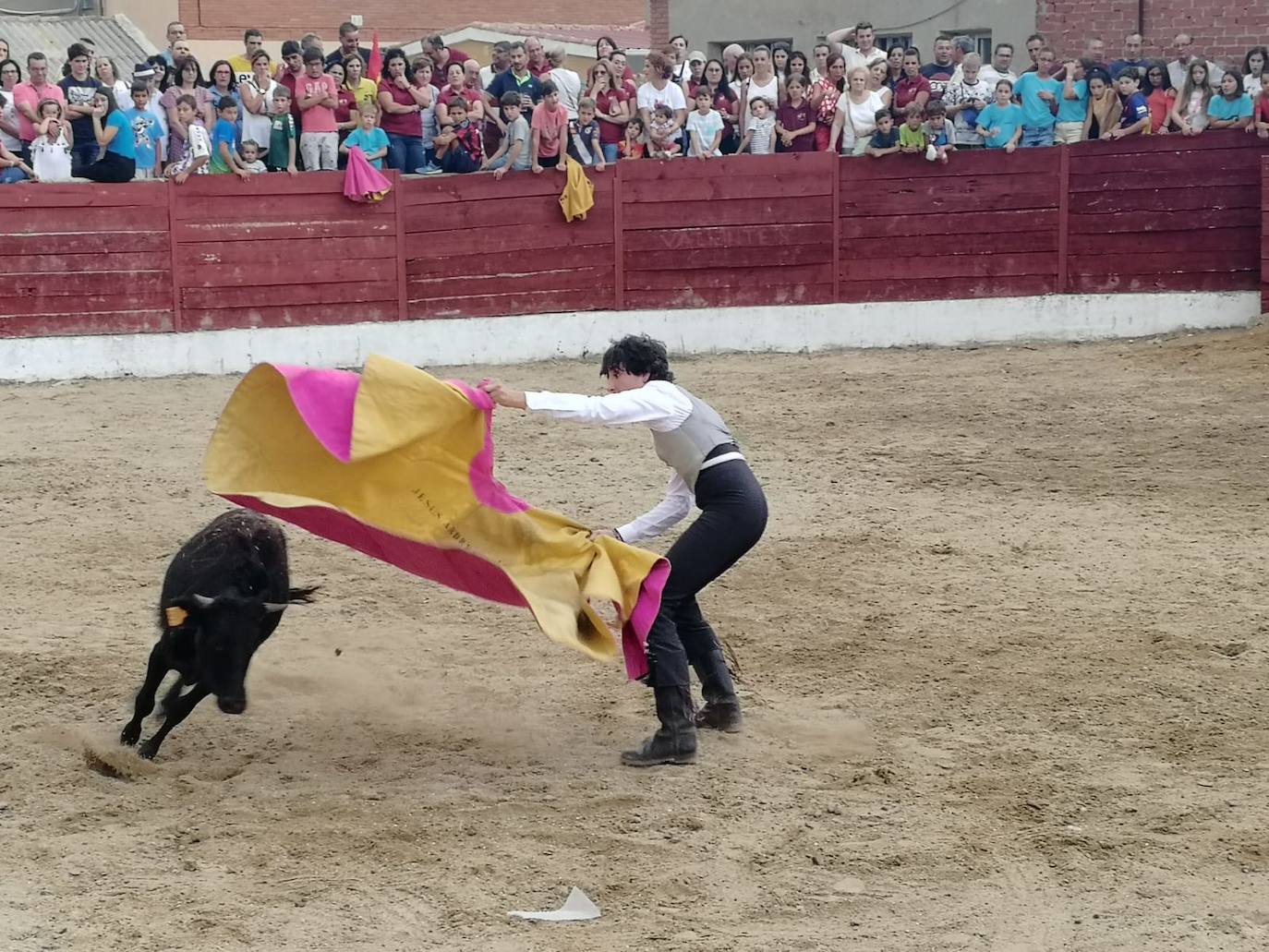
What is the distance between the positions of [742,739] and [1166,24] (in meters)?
12.4

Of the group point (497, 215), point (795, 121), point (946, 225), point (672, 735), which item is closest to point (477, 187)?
point (497, 215)

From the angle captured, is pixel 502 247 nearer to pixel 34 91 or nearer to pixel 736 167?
pixel 736 167

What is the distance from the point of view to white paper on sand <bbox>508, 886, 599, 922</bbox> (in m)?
3.66

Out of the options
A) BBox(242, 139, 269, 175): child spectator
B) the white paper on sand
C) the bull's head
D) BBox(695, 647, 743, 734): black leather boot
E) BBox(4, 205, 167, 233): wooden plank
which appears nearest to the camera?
the white paper on sand

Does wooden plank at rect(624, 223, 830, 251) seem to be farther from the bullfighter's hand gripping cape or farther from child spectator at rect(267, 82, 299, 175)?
the bullfighter's hand gripping cape

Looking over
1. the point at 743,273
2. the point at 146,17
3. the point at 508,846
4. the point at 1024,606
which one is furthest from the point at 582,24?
Answer: the point at 508,846

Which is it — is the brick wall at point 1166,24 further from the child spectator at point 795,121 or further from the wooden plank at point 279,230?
the wooden plank at point 279,230

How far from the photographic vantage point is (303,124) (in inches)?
434

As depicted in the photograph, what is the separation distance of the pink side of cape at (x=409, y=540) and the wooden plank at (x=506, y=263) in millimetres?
7220

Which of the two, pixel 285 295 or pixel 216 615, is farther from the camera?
pixel 285 295

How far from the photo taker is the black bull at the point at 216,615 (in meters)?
4.50

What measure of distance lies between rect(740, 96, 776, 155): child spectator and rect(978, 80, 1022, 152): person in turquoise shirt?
5.06 ft

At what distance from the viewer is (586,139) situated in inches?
468

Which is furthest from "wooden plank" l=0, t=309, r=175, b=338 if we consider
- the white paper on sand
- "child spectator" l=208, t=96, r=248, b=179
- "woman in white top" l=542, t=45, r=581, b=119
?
the white paper on sand
